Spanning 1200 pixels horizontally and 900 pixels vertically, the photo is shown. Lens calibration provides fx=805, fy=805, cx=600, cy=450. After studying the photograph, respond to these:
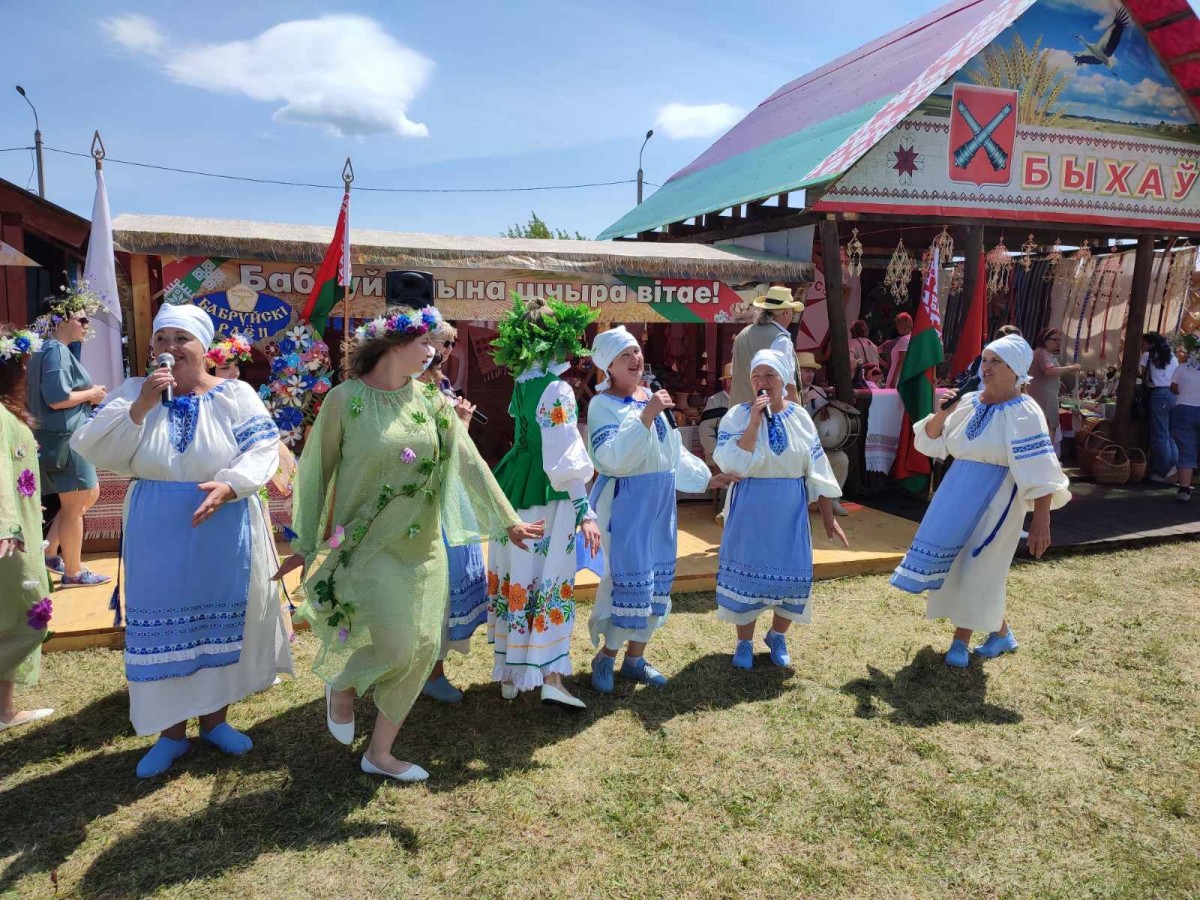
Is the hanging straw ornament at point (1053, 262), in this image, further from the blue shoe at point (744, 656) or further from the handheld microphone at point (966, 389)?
the blue shoe at point (744, 656)

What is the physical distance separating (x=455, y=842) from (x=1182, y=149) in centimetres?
1073

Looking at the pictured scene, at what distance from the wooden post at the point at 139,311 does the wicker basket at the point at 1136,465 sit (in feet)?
32.7

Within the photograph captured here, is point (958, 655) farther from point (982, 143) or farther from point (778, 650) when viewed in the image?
point (982, 143)

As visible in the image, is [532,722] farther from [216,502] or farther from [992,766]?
[992,766]

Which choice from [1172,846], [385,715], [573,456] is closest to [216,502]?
[385,715]

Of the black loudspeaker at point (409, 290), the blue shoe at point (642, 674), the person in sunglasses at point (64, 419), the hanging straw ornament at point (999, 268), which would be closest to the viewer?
the black loudspeaker at point (409, 290)

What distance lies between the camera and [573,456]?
338cm

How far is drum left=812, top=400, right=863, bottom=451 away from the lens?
755cm

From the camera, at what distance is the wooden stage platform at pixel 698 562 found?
4.34m

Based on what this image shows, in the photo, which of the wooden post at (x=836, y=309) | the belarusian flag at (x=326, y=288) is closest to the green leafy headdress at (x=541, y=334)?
the belarusian flag at (x=326, y=288)

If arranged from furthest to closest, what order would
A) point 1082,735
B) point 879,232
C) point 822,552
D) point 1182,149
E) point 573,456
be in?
1. point 879,232
2. point 1182,149
3. point 822,552
4. point 1082,735
5. point 573,456

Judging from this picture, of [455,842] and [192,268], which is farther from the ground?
[192,268]

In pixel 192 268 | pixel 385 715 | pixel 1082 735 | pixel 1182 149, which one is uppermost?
pixel 1182 149

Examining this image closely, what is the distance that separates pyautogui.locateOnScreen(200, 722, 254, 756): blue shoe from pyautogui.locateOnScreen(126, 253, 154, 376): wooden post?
13.5ft
